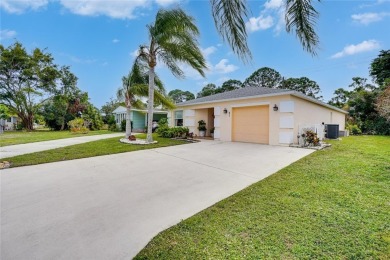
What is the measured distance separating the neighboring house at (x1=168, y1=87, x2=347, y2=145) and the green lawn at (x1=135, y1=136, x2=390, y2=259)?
19.8ft

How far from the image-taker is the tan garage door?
38.7 feet

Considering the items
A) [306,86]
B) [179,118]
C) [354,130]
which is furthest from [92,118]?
[306,86]

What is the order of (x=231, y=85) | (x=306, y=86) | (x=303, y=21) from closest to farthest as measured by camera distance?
(x=303, y=21) → (x=306, y=86) → (x=231, y=85)

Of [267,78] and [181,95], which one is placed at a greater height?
[267,78]

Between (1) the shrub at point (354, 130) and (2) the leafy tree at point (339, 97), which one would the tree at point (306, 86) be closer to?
(2) the leafy tree at point (339, 97)

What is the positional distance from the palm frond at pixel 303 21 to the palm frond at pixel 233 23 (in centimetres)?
67

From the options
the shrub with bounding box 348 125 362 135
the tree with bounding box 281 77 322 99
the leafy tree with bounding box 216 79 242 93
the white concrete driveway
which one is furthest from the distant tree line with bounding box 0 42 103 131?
the tree with bounding box 281 77 322 99

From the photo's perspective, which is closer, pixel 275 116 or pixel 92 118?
pixel 275 116

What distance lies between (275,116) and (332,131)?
6683 mm

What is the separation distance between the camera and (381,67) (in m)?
23.9

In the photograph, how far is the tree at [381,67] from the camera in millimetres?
23386

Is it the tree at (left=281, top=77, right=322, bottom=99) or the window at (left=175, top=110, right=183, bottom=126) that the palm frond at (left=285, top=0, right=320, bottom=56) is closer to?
the window at (left=175, top=110, right=183, bottom=126)

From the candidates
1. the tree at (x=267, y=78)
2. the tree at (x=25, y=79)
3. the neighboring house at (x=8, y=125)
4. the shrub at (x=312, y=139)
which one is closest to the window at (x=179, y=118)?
the shrub at (x=312, y=139)

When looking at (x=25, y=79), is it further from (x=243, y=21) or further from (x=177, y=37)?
(x=243, y=21)
